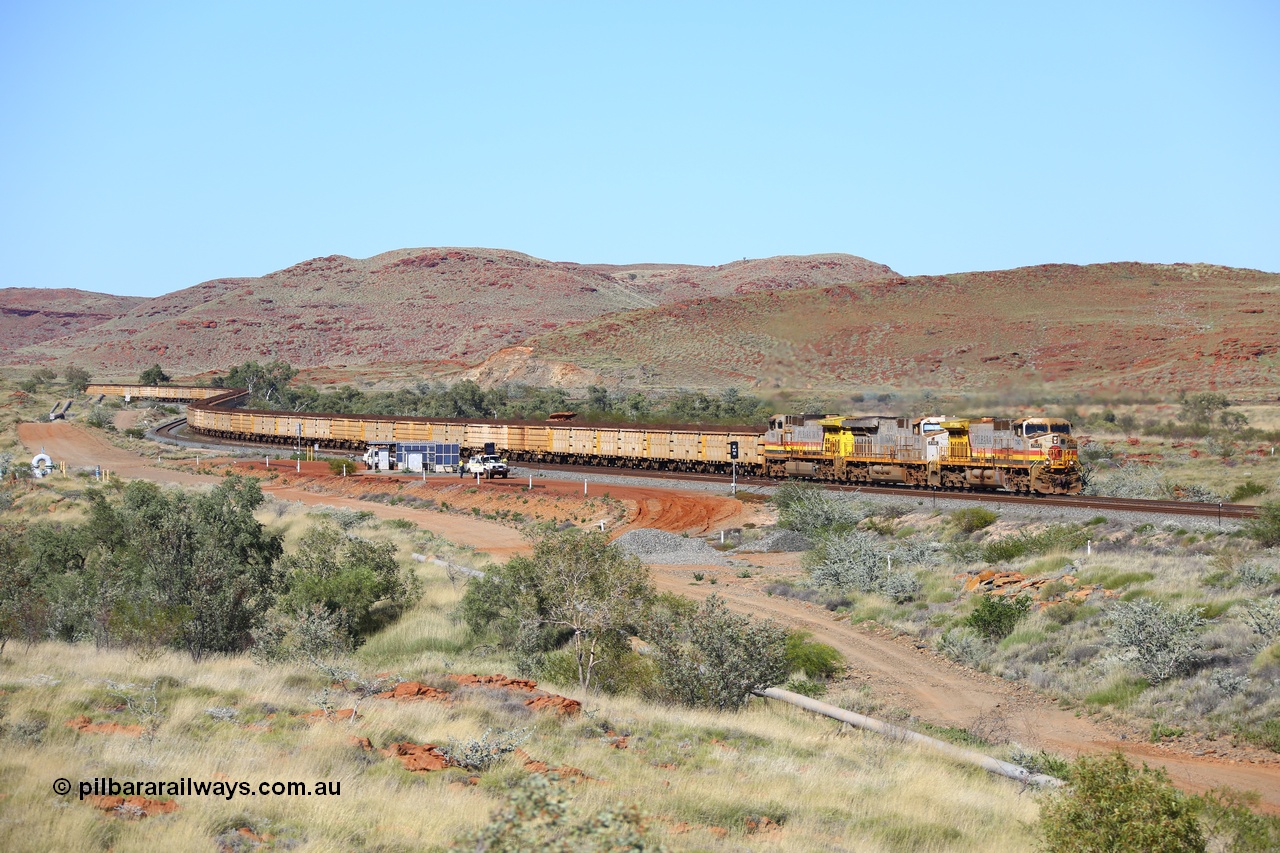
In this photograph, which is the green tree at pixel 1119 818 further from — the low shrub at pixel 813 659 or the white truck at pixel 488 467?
the white truck at pixel 488 467

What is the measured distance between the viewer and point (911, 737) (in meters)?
16.3

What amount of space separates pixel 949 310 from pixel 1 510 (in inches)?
3926

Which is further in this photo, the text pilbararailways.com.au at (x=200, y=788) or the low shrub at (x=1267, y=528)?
the low shrub at (x=1267, y=528)

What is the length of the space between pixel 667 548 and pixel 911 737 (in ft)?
77.0

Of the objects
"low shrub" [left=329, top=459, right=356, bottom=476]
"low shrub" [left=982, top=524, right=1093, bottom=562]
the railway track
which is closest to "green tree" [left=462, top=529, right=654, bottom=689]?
"low shrub" [left=982, top=524, right=1093, bottom=562]

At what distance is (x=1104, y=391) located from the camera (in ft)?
147

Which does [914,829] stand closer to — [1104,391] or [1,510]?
[1104,391]

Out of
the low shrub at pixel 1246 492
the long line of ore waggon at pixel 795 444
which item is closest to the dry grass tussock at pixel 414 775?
the long line of ore waggon at pixel 795 444

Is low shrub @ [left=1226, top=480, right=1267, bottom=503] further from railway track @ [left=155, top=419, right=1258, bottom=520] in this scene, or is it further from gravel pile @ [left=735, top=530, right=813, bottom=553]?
gravel pile @ [left=735, top=530, right=813, bottom=553]

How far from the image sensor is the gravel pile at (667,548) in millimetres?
37938

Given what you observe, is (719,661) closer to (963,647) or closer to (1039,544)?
(963,647)

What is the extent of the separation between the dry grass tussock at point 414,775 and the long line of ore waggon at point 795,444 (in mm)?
28211

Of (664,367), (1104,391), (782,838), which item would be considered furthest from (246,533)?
(664,367)

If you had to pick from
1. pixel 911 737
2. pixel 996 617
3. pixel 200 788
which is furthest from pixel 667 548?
pixel 200 788
